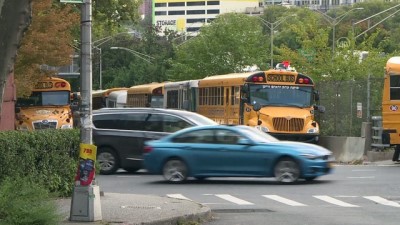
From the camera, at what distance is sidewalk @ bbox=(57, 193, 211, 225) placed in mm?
14086

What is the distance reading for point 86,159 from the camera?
1362 centimetres

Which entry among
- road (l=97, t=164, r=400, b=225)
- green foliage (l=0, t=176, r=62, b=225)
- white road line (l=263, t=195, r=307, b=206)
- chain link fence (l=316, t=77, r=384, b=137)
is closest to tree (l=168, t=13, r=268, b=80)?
chain link fence (l=316, t=77, r=384, b=137)

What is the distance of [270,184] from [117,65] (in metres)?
64.3

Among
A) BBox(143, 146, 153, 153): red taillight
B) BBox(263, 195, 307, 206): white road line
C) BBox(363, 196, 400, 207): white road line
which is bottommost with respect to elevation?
BBox(263, 195, 307, 206): white road line

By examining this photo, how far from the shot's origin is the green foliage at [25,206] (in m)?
11.8

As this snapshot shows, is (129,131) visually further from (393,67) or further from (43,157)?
(393,67)

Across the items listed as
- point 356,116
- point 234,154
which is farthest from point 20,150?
point 356,116

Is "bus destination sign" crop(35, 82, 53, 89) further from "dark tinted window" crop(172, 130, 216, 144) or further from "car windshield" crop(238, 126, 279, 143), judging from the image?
"car windshield" crop(238, 126, 279, 143)

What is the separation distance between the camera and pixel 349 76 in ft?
144

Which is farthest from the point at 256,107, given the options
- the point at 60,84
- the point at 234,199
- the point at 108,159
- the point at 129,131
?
the point at 234,199

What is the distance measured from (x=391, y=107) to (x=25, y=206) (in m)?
18.6

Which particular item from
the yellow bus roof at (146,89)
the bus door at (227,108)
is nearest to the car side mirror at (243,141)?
the bus door at (227,108)

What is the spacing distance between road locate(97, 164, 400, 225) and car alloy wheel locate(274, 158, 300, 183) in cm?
29

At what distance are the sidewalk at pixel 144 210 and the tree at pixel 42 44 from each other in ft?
44.1
